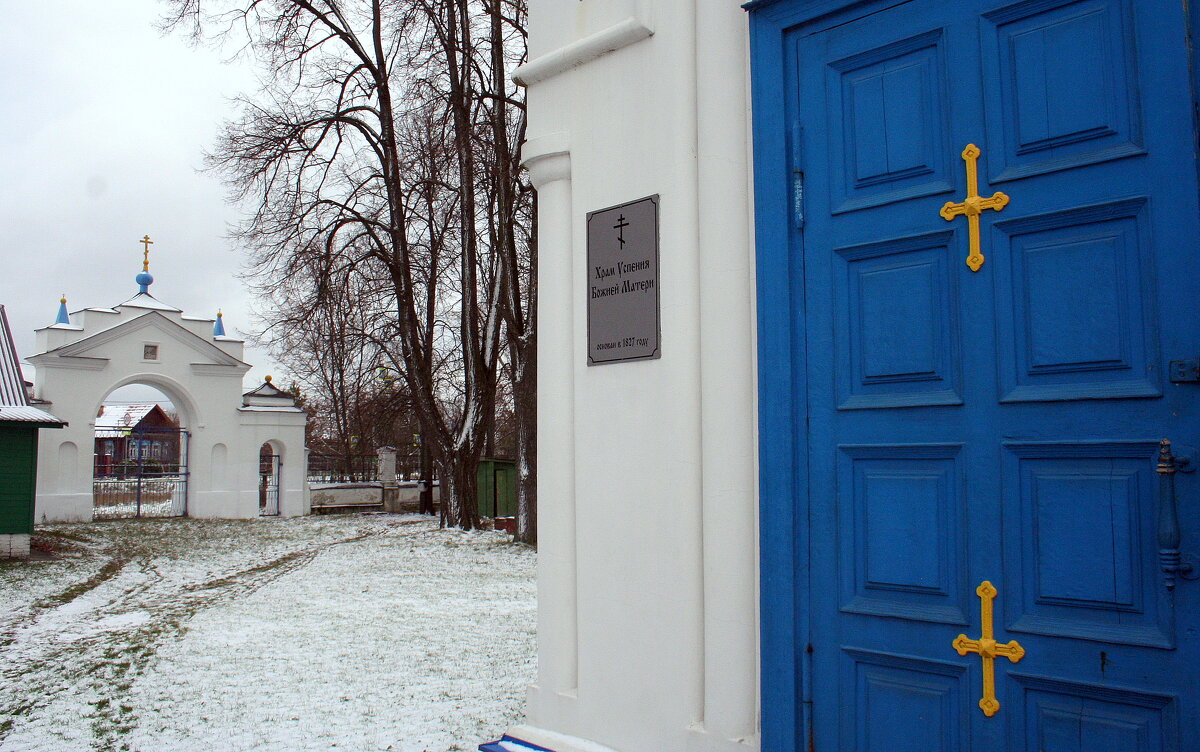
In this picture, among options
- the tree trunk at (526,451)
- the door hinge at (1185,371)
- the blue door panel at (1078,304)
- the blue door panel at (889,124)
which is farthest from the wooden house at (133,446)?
the door hinge at (1185,371)

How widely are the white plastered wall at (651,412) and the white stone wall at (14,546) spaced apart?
13.0 meters

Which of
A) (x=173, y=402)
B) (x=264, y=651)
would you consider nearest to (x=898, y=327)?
(x=264, y=651)

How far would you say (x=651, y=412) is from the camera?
307 centimetres

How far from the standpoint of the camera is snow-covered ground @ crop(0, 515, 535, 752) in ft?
15.1

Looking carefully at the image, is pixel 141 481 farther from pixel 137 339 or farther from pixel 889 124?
pixel 889 124

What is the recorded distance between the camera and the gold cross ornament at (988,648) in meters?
2.33

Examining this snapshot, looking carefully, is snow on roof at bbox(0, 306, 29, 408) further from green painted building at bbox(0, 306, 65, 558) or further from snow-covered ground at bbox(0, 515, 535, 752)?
snow-covered ground at bbox(0, 515, 535, 752)

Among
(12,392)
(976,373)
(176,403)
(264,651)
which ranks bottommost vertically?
(264,651)

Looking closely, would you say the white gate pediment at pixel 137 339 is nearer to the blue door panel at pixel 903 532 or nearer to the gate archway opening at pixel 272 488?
the gate archway opening at pixel 272 488

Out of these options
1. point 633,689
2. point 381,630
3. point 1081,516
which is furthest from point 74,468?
point 1081,516

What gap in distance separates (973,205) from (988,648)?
1.20 metres

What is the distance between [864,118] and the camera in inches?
106

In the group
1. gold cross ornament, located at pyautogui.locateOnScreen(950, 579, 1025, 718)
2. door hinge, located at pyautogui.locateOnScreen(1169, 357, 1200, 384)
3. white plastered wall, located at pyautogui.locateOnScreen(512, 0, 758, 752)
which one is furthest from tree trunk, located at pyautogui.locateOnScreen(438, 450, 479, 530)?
door hinge, located at pyautogui.locateOnScreen(1169, 357, 1200, 384)

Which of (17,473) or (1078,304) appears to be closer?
(1078,304)
